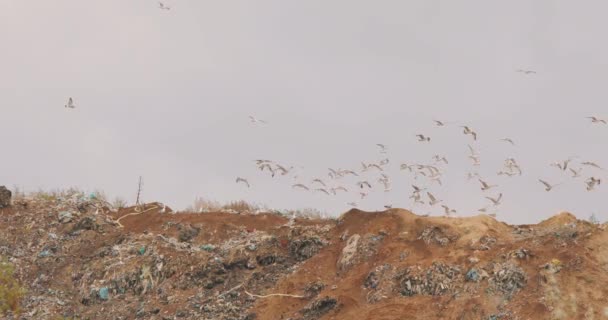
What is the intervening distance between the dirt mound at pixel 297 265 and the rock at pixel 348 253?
0.03m

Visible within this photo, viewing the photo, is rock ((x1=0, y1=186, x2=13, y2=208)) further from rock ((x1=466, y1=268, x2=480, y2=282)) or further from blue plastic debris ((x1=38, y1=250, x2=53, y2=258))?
rock ((x1=466, y1=268, x2=480, y2=282))

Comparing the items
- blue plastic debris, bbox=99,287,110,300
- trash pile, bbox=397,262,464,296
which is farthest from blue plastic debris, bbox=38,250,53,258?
trash pile, bbox=397,262,464,296

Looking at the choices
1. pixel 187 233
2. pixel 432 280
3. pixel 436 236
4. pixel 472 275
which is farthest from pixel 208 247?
pixel 472 275

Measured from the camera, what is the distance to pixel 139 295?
16312 mm

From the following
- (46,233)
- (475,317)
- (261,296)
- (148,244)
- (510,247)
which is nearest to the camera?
(475,317)

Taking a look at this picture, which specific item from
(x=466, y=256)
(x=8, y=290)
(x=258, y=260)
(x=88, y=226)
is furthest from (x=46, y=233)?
(x=466, y=256)

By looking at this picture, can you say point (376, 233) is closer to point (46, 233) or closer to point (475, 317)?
point (475, 317)

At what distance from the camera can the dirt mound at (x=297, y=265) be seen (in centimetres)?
1266

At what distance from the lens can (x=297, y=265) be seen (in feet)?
53.2

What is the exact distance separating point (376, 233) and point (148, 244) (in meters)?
6.23

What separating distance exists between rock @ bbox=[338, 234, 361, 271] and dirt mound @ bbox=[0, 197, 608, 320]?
30 millimetres

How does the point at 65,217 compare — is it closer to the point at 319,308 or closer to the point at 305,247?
the point at 305,247

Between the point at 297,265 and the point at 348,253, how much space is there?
4.54 feet

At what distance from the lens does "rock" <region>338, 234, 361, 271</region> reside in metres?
15.4
